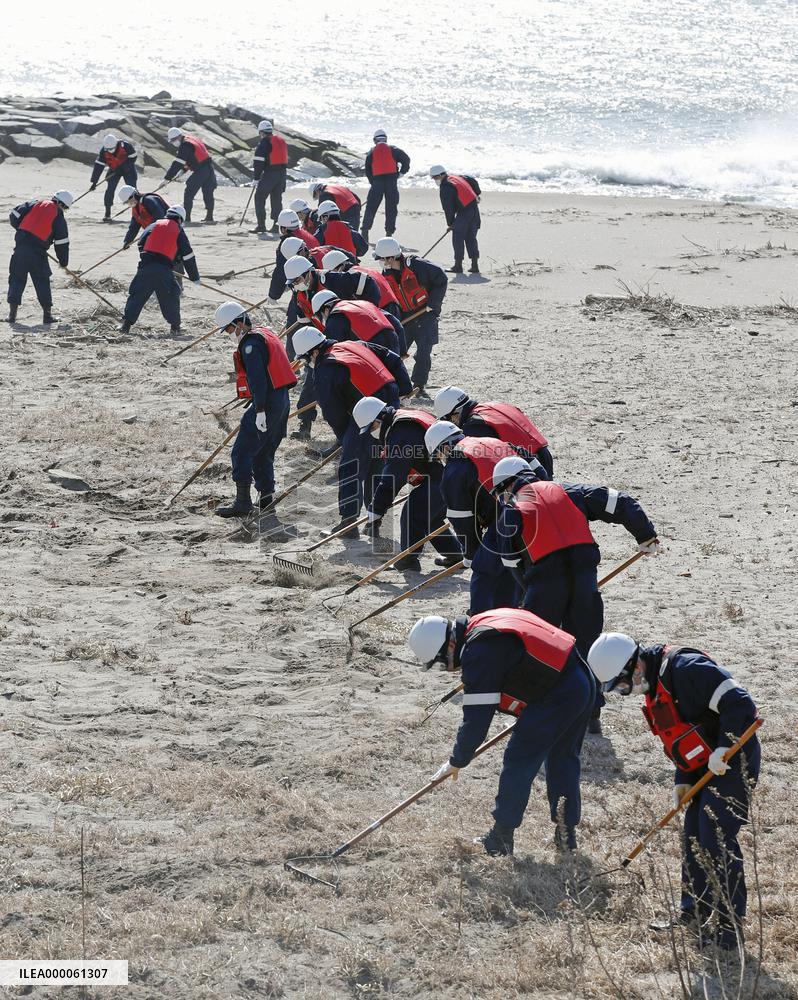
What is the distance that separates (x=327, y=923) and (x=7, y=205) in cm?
1806

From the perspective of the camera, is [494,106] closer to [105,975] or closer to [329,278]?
[329,278]

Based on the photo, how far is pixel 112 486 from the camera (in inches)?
421

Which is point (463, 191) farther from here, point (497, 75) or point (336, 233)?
point (497, 75)

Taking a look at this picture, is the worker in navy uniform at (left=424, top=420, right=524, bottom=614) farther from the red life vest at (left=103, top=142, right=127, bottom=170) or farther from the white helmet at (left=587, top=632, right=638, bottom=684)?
the red life vest at (left=103, top=142, right=127, bottom=170)

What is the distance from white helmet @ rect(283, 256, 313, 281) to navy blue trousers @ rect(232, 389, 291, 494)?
1908mm

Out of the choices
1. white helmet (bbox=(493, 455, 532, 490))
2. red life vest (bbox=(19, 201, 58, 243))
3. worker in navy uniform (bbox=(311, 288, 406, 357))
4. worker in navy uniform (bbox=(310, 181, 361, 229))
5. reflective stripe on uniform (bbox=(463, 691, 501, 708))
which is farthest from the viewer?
worker in navy uniform (bbox=(310, 181, 361, 229))

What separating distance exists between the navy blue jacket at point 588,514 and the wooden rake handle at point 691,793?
5.73 feet

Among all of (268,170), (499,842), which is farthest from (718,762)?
(268,170)

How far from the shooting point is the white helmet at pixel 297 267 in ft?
38.4

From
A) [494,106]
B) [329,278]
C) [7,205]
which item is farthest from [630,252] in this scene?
[494,106]

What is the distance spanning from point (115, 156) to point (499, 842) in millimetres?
16535

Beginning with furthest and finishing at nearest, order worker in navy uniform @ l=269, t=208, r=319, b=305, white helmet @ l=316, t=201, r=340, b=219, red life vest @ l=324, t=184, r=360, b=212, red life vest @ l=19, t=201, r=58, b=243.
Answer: red life vest @ l=324, t=184, r=360, b=212 → red life vest @ l=19, t=201, r=58, b=243 → white helmet @ l=316, t=201, r=340, b=219 → worker in navy uniform @ l=269, t=208, r=319, b=305

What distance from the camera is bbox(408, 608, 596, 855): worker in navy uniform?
19.0 feet

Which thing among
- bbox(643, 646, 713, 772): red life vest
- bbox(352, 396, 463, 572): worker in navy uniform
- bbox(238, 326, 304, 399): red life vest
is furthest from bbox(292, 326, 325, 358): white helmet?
bbox(643, 646, 713, 772): red life vest
